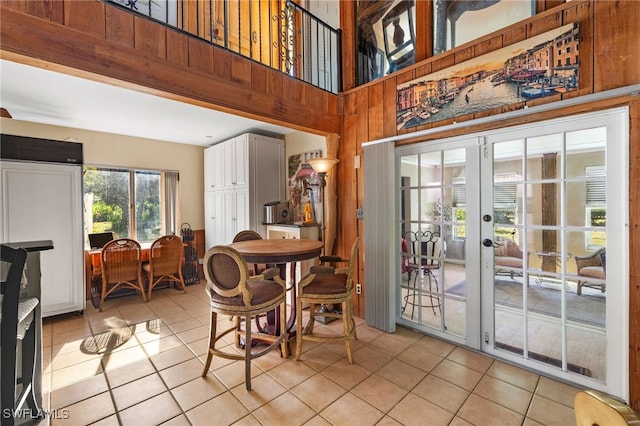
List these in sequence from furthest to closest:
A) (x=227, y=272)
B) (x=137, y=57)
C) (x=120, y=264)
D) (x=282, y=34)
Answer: (x=282, y=34) → (x=120, y=264) → (x=227, y=272) → (x=137, y=57)

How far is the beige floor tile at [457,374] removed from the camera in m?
2.06

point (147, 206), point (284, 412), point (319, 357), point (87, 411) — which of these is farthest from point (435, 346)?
point (147, 206)

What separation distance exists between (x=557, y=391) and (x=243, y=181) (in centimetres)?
402

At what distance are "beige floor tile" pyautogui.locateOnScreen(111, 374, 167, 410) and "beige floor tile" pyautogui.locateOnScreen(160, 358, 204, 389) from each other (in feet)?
0.17

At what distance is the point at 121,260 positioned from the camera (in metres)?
3.69

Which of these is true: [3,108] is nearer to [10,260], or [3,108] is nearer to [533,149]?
[10,260]

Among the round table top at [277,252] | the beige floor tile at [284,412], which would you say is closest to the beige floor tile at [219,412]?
the beige floor tile at [284,412]

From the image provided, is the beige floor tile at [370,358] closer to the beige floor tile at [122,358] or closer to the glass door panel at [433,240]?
the glass door panel at [433,240]

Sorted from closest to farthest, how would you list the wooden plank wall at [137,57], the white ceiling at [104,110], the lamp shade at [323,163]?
the wooden plank wall at [137,57] < the white ceiling at [104,110] < the lamp shade at [323,163]

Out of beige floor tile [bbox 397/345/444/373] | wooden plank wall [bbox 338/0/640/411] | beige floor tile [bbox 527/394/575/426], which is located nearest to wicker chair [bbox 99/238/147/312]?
beige floor tile [bbox 397/345/444/373]

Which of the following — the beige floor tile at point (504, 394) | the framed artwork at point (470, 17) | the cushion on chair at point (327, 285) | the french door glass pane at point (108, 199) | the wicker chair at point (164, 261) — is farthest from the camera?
the french door glass pane at point (108, 199)

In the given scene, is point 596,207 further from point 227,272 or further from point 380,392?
point 227,272

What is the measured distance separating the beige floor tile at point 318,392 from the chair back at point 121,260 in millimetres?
2993

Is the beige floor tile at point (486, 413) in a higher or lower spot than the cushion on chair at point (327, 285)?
lower
